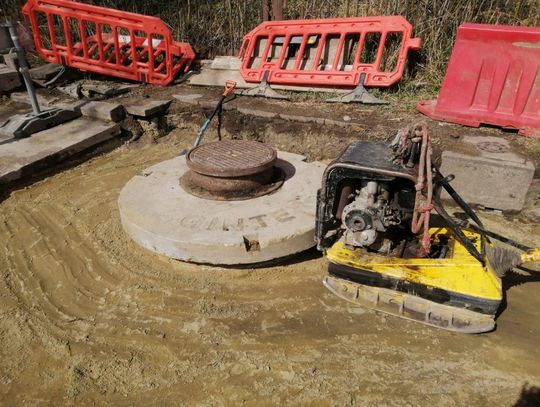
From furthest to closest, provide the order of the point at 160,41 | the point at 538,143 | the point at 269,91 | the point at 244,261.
Answer: the point at 160,41 < the point at 269,91 < the point at 538,143 < the point at 244,261

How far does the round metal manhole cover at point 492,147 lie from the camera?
161 inches

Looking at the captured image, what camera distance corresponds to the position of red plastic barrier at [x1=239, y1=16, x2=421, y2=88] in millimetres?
5727

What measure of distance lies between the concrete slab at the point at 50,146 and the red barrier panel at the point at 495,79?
4.47 metres

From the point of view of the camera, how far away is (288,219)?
3.34 m

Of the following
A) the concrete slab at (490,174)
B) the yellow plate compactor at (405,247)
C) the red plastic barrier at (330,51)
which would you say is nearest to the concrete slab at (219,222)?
the yellow plate compactor at (405,247)

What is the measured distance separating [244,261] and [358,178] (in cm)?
110

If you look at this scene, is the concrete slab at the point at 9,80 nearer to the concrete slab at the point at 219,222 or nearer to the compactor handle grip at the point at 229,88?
the compactor handle grip at the point at 229,88

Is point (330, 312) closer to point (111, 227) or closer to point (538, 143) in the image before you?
point (111, 227)

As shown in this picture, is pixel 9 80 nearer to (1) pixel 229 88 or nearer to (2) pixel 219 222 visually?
(1) pixel 229 88

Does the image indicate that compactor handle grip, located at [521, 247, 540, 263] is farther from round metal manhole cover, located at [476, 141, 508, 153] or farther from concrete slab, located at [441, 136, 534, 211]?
round metal manhole cover, located at [476, 141, 508, 153]

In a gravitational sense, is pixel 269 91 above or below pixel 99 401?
above

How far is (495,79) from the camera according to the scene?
449 centimetres

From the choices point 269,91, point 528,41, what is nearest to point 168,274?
point 269,91

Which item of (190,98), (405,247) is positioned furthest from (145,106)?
(405,247)
